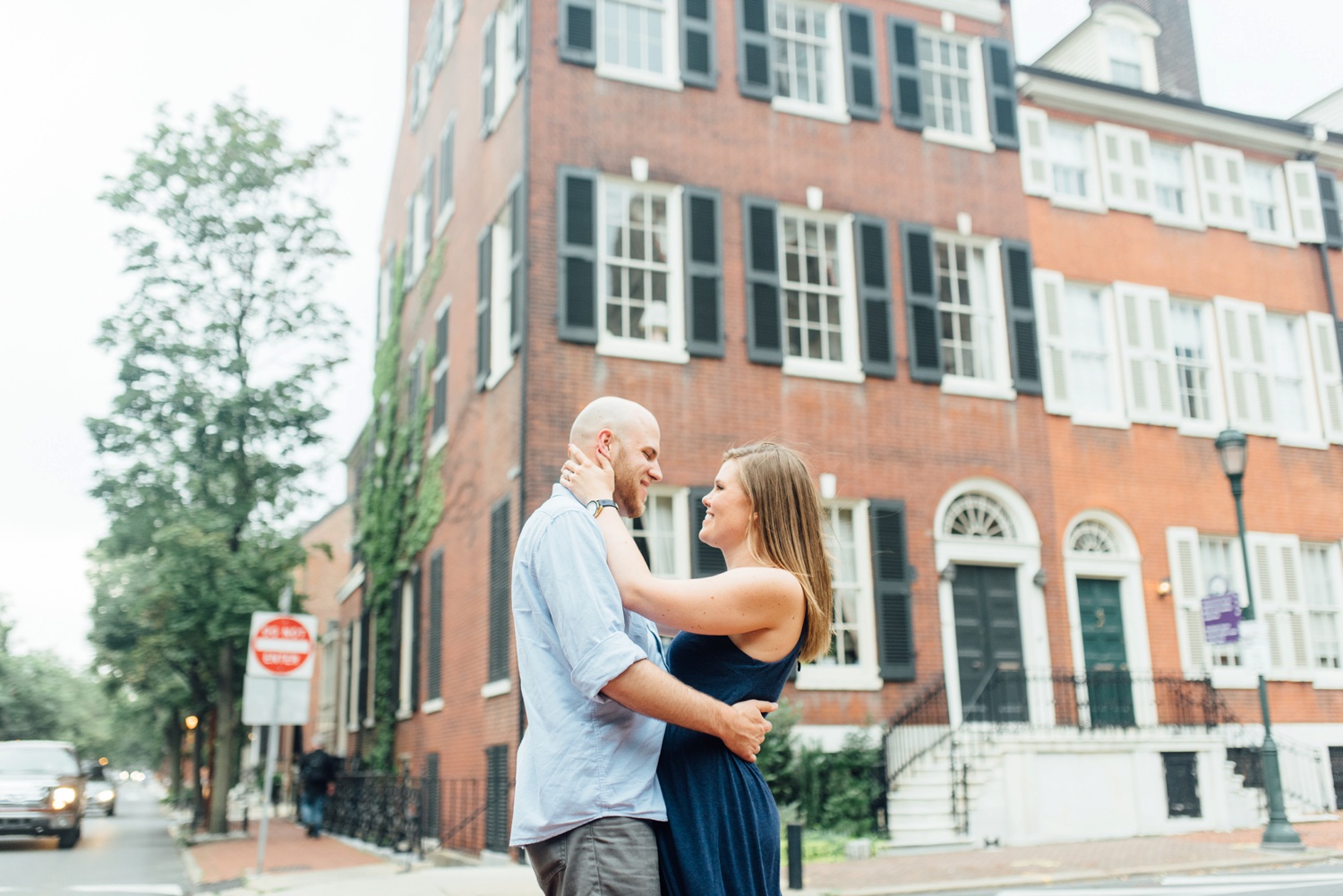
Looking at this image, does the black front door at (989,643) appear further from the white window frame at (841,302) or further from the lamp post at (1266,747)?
the white window frame at (841,302)

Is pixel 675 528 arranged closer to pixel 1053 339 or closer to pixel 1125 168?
pixel 1053 339

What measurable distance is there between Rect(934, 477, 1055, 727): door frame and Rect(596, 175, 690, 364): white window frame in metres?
4.41

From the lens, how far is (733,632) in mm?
2834

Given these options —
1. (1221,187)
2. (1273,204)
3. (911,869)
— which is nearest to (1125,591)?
(911,869)

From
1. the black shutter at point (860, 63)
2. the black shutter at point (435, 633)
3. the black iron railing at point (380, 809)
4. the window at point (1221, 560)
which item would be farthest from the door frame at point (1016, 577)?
the black shutter at point (435, 633)

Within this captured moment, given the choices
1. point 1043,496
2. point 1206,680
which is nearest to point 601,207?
point 1043,496

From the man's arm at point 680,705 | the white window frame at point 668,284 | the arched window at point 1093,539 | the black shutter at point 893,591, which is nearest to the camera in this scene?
the man's arm at point 680,705

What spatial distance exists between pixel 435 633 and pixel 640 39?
9261 mm

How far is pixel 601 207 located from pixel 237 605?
31.1 ft

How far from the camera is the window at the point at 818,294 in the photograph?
54.7ft

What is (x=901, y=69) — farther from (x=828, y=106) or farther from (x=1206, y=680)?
(x=1206, y=680)

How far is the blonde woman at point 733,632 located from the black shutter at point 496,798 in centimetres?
1196

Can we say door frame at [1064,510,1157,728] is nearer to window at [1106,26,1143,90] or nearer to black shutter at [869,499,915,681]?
black shutter at [869,499,915,681]

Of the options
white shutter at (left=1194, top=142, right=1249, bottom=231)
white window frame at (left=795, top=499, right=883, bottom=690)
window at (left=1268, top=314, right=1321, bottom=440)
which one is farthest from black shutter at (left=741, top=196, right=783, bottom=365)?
window at (left=1268, top=314, right=1321, bottom=440)
